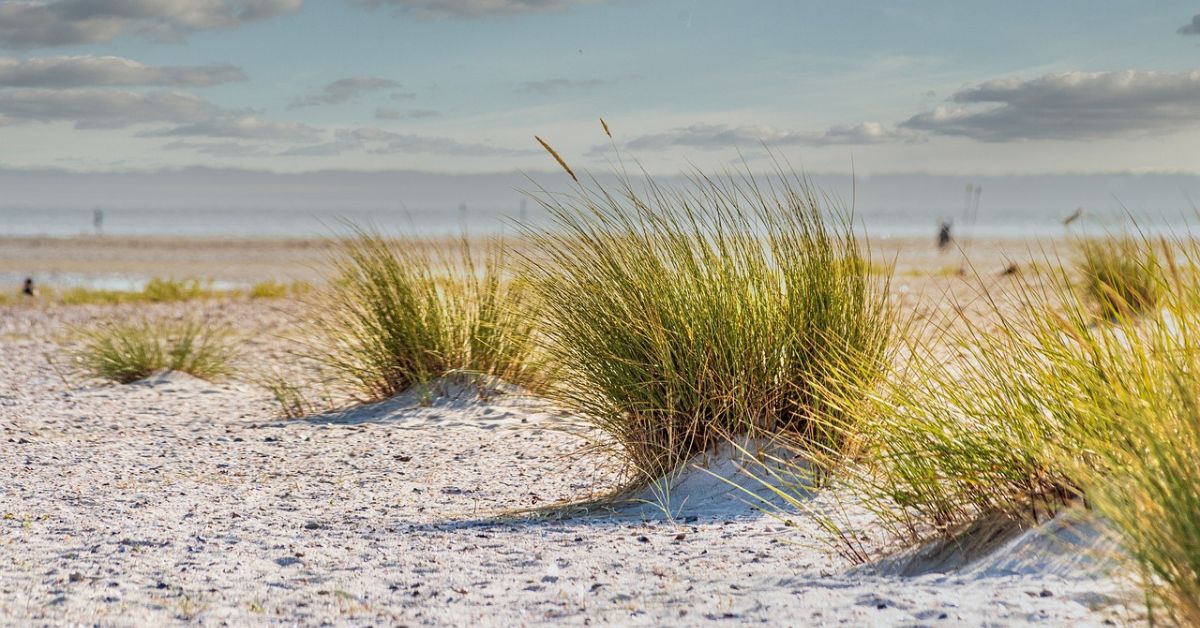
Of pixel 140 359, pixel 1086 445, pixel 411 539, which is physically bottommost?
pixel 411 539

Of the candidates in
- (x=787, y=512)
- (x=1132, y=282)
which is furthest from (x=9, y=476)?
(x=1132, y=282)

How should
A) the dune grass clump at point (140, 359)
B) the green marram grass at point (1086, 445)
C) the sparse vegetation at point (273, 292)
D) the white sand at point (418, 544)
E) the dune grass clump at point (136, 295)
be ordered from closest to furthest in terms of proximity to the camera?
1. the green marram grass at point (1086, 445)
2. the white sand at point (418, 544)
3. the dune grass clump at point (140, 359)
4. the dune grass clump at point (136, 295)
5. the sparse vegetation at point (273, 292)

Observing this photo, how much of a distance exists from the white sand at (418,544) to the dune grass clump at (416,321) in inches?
18.5

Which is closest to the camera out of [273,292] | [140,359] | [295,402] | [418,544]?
[418,544]

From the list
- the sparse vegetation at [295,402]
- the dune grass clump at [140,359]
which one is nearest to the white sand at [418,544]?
the sparse vegetation at [295,402]

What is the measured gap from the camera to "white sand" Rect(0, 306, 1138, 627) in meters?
3.16

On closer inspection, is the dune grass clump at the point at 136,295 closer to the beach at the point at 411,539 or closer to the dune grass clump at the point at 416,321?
the beach at the point at 411,539

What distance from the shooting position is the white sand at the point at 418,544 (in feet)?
10.4

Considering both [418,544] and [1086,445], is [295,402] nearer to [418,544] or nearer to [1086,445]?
[418,544]

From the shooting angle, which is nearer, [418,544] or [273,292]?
[418,544]

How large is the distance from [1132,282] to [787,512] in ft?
24.6

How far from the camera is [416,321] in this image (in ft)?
22.7

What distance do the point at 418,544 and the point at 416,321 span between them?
2.94 metres

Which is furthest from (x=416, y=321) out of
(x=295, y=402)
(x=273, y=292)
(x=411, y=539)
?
(x=273, y=292)
